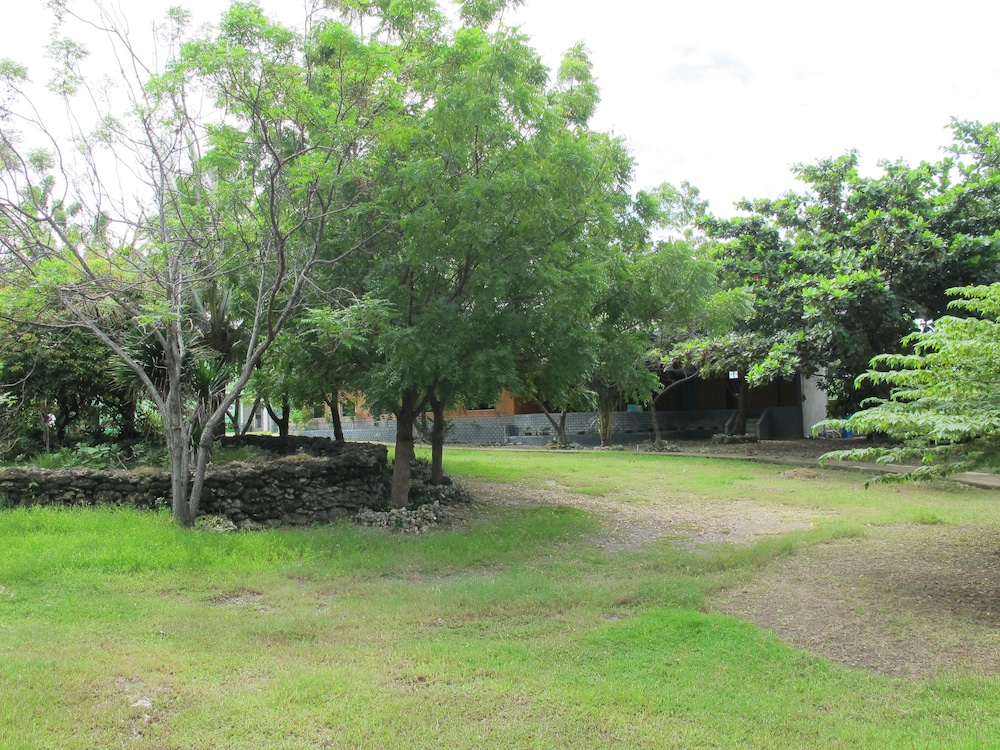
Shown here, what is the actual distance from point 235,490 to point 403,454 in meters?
2.40

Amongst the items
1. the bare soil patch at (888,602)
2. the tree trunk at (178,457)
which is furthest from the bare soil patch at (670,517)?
the tree trunk at (178,457)

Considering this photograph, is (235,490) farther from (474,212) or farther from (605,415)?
(605,415)

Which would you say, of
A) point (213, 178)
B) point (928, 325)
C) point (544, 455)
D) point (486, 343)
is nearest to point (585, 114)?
point (486, 343)

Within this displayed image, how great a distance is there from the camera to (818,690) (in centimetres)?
435

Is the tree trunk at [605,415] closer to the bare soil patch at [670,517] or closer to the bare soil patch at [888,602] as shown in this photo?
the bare soil patch at [670,517]

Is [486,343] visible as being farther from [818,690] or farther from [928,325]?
[928,325]

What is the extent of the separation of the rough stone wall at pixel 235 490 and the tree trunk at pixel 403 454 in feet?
1.23

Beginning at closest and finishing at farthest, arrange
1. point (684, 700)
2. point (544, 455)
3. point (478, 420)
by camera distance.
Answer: point (684, 700)
point (544, 455)
point (478, 420)

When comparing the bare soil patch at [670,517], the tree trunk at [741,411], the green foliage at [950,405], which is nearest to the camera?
the green foliage at [950,405]

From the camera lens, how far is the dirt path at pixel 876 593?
5.05 meters

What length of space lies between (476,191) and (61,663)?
20.3 feet

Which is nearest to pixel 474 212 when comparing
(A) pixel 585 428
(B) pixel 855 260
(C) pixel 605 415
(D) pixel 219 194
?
(D) pixel 219 194

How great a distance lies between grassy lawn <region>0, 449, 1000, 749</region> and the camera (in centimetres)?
385

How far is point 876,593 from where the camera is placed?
6426 mm
